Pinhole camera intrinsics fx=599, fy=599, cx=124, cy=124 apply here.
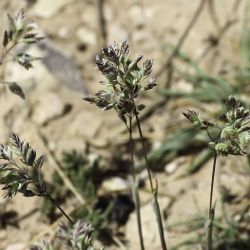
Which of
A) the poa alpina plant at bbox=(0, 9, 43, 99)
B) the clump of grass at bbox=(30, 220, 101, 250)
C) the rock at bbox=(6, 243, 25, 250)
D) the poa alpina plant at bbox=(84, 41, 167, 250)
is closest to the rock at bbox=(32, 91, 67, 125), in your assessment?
the rock at bbox=(6, 243, 25, 250)

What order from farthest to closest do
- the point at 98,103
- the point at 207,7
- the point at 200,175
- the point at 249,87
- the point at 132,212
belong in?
the point at 207,7 < the point at 249,87 < the point at 200,175 < the point at 132,212 < the point at 98,103

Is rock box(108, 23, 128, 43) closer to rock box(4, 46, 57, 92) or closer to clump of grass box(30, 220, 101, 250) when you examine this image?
rock box(4, 46, 57, 92)

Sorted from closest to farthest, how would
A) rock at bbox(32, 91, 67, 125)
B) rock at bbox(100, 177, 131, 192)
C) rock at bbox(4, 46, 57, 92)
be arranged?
rock at bbox(100, 177, 131, 192)
rock at bbox(32, 91, 67, 125)
rock at bbox(4, 46, 57, 92)

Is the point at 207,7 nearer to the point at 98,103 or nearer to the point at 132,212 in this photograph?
the point at 132,212

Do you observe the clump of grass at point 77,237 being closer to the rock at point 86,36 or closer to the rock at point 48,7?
the rock at point 86,36

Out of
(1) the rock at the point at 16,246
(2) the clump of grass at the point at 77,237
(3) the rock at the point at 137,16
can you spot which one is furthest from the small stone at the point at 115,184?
(2) the clump of grass at the point at 77,237

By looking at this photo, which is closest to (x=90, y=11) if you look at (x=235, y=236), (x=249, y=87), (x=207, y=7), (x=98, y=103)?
(x=207, y=7)
